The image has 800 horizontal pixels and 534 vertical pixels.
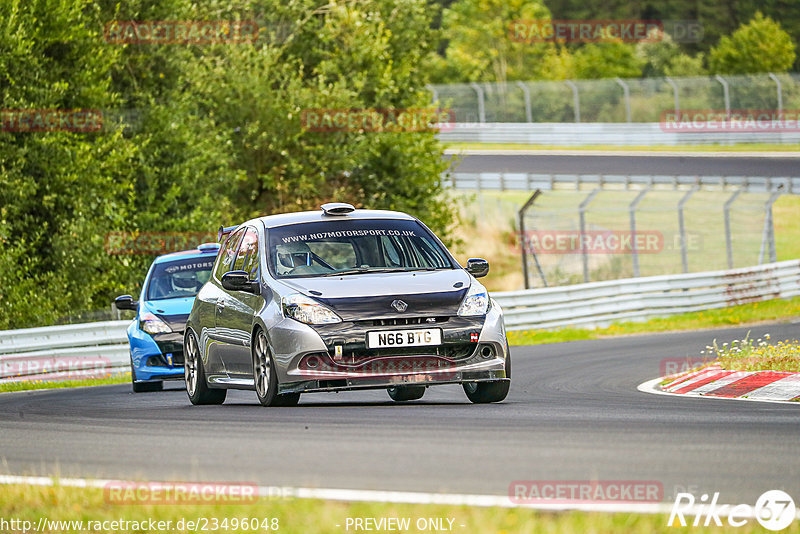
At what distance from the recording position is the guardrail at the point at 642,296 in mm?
25172

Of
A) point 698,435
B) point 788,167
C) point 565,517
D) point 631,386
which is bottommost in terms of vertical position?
point 788,167

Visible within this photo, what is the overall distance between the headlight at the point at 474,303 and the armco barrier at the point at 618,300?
1014cm

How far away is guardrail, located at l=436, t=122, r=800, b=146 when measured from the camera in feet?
168

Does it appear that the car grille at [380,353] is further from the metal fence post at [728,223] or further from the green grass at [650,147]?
the green grass at [650,147]

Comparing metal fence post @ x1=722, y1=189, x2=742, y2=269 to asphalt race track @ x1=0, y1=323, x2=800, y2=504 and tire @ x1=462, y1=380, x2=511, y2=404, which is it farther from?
tire @ x1=462, y1=380, x2=511, y2=404

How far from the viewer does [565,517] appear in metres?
4.95

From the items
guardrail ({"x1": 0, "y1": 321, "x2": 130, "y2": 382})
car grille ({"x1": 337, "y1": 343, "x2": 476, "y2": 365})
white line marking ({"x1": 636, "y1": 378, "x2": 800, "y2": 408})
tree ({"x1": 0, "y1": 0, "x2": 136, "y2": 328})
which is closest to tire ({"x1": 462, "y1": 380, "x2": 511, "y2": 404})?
car grille ({"x1": 337, "y1": 343, "x2": 476, "y2": 365})

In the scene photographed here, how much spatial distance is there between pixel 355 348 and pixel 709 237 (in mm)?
24665

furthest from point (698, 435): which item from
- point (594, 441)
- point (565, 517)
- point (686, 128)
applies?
point (686, 128)

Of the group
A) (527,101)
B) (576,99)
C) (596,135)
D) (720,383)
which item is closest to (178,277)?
(720,383)

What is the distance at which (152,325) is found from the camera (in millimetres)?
15812

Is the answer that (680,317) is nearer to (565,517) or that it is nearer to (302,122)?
(302,122)

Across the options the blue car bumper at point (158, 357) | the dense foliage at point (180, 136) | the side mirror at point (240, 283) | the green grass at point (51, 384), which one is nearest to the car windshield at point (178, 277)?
the blue car bumper at point (158, 357)

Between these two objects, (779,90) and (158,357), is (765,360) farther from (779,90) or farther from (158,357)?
(779,90)
